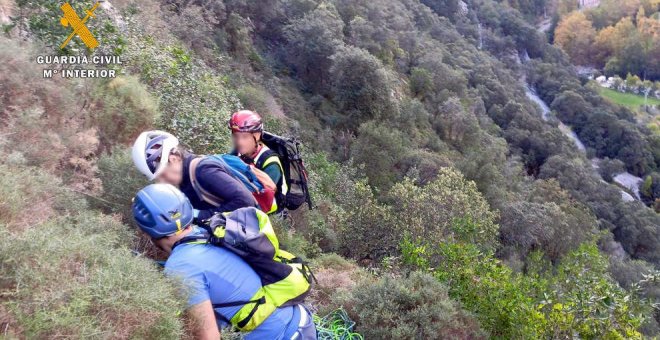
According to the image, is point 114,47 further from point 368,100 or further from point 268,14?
point 268,14

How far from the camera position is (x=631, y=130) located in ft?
183

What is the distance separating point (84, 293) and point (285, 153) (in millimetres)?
2176

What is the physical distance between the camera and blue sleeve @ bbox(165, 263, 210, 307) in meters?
2.24

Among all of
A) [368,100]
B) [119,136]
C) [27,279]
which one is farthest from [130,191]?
[368,100]

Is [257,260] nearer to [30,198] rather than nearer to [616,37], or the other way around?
[30,198]

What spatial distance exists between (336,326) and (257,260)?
7.41 feet

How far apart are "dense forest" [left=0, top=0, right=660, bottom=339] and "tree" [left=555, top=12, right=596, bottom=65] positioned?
61.2 metres

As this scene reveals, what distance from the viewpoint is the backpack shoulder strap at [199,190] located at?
9.39 ft

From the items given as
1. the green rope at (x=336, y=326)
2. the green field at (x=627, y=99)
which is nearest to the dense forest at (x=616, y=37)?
the green field at (x=627, y=99)

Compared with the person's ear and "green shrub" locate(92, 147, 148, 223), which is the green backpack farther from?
"green shrub" locate(92, 147, 148, 223)

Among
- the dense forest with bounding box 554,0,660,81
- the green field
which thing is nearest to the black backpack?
the green field

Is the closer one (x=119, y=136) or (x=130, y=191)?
(x=130, y=191)

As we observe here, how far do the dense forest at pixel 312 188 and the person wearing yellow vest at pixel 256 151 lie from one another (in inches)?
37.3

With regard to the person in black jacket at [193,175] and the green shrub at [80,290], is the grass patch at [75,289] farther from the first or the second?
the person in black jacket at [193,175]
